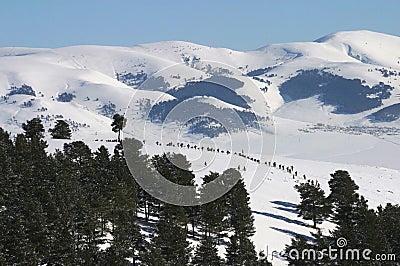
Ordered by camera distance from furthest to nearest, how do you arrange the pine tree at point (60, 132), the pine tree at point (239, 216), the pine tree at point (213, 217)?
the pine tree at point (60, 132) → the pine tree at point (213, 217) → the pine tree at point (239, 216)

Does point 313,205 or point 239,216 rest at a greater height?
point 313,205

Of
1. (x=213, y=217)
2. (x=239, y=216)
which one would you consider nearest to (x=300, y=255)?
(x=213, y=217)

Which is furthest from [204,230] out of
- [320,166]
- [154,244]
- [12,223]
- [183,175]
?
[320,166]

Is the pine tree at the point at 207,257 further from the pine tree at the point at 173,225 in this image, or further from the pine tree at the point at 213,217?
the pine tree at the point at 213,217

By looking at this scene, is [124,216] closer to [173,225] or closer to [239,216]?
[173,225]

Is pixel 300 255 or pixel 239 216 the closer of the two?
pixel 300 255

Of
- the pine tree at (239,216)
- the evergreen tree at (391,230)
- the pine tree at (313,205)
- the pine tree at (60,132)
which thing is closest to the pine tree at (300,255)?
the pine tree at (239,216)

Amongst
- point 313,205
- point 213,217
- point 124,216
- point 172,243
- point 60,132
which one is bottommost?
point 172,243

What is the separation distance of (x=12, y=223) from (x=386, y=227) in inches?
1779

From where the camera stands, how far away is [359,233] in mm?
66125

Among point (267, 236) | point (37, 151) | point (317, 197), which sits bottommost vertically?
point (267, 236)

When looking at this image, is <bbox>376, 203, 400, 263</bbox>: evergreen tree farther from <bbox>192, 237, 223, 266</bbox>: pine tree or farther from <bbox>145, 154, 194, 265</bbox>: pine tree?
<bbox>145, 154, 194, 265</bbox>: pine tree

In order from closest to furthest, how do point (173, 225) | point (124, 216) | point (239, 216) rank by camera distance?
point (173, 225) → point (124, 216) → point (239, 216)

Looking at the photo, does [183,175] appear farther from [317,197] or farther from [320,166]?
[320,166]
